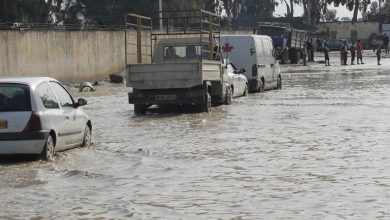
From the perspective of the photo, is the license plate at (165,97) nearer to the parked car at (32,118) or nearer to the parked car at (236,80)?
the parked car at (236,80)

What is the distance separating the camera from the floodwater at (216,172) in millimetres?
8117

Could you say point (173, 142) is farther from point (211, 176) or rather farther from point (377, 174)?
point (377, 174)

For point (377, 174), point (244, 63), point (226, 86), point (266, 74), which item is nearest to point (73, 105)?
point (377, 174)

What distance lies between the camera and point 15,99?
11.5 m

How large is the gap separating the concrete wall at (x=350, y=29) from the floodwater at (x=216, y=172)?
86773 millimetres

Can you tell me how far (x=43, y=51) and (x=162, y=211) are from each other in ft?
89.4

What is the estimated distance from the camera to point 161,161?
11664 millimetres

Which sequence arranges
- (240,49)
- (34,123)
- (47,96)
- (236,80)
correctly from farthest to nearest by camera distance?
(240,49)
(236,80)
(47,96)
(34,123)

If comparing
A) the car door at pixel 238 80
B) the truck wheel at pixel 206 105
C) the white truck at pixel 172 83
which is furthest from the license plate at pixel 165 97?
the car door at pixel 238 80

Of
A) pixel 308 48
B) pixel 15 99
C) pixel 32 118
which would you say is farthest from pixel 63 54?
pixel 308 48

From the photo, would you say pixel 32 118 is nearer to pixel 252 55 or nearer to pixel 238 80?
pixel 238 80

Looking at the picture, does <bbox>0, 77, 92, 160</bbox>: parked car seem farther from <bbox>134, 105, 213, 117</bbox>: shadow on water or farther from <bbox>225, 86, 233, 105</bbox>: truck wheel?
<bbox>225, 86, 233, 105</bbox>: truck wheel

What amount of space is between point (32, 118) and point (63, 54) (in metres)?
25.0

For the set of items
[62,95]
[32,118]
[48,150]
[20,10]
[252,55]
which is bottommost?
[48,150]
